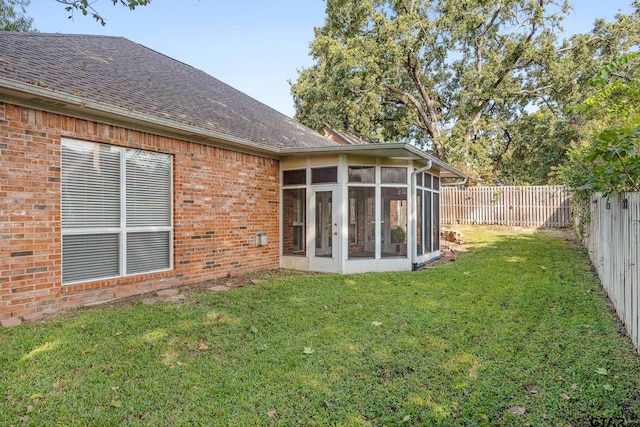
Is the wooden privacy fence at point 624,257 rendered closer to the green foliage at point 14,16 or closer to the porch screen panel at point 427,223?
the porch screen panel at point 427,223

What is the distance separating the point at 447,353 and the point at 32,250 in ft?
17.1

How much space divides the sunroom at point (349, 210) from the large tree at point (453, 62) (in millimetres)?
11571

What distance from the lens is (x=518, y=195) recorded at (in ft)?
58.3

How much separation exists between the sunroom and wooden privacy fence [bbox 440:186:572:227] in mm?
10856

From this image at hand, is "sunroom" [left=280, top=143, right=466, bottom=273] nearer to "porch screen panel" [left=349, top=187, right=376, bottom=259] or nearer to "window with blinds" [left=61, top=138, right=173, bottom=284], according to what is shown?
"porch screen panel" [left=349, top=187, right=376, bottom=259]

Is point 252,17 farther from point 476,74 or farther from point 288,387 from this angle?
point 476,74

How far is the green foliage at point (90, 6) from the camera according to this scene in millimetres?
4630

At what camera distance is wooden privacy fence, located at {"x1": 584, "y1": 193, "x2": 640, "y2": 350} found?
12.2 feet

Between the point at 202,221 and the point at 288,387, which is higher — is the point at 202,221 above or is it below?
above

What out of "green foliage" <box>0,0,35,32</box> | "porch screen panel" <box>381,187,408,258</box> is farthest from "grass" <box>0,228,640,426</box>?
"green foliage" <box>0,0,35,32</box>

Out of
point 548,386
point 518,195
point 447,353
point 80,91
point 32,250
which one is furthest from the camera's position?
point 518,195

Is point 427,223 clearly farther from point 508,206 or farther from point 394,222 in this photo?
point 508,206

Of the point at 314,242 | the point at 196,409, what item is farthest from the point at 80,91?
the point at 314,242

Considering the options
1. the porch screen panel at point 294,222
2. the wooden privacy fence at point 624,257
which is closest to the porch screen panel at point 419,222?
the porch screen panel at point 294,222
